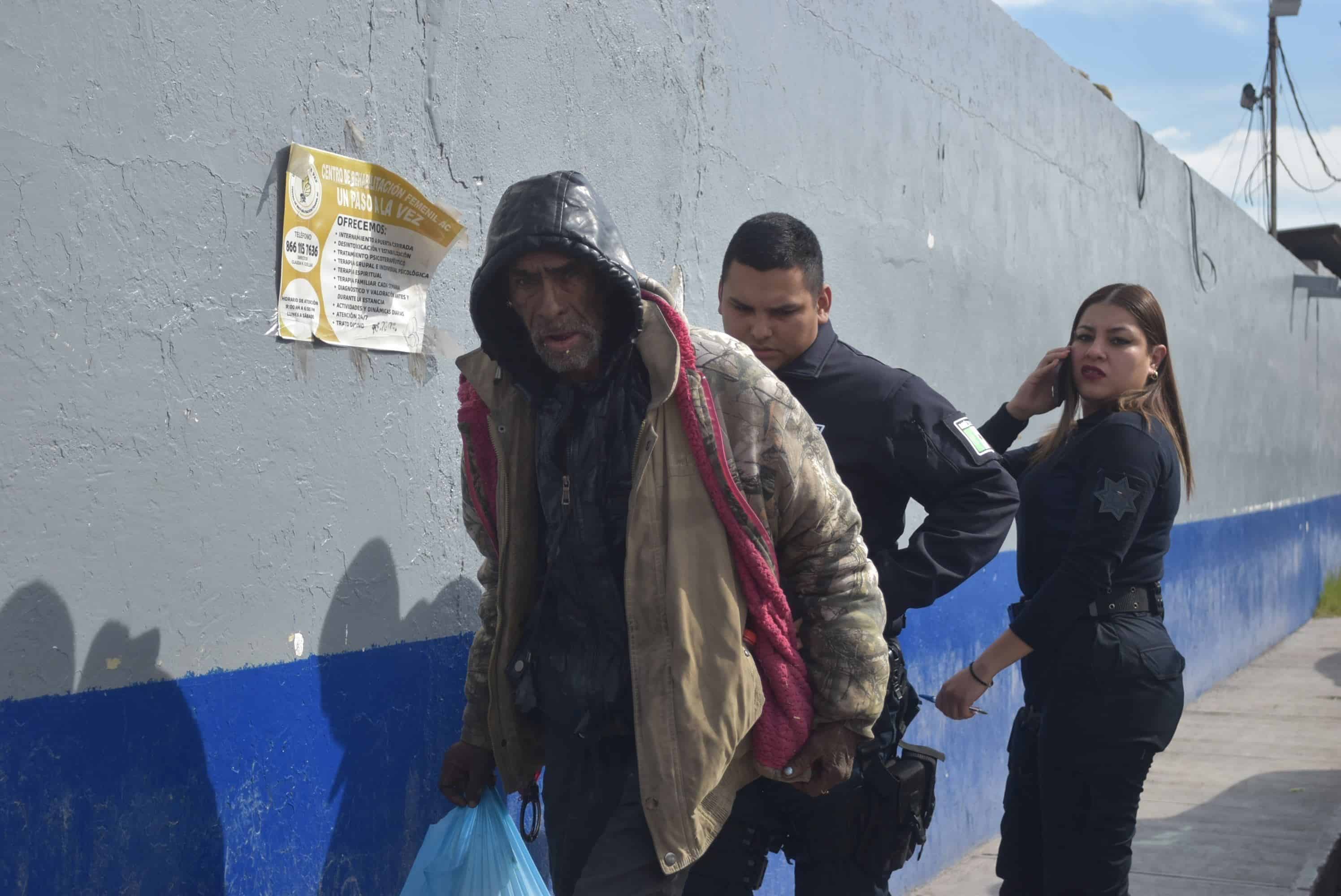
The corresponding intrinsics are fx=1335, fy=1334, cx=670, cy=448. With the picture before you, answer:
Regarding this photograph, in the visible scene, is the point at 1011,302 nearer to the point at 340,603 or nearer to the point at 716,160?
the point at 716,160

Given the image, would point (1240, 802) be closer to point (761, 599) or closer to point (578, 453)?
point (761, 599)

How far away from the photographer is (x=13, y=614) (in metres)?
2.21

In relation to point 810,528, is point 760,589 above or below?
below

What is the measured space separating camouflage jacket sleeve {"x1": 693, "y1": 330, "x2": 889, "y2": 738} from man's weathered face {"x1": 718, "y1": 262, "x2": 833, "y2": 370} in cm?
56

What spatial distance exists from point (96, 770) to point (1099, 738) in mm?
2350

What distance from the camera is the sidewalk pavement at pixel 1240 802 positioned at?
5.22 meters

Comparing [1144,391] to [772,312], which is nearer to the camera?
[772,312]

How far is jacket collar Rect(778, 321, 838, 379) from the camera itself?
3082mm

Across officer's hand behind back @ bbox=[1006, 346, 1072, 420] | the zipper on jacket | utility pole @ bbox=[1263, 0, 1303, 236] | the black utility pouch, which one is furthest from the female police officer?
utility pole @ bbox=[1263, 0, 1303, 236]

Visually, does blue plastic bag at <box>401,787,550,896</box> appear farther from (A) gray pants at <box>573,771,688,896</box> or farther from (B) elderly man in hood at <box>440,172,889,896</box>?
(A) gray pants at <box>573,771,688,896</box>

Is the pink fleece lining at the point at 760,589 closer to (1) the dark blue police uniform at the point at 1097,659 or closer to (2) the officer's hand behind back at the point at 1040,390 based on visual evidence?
(1) the dark blue police uniform at the point at 1097,659

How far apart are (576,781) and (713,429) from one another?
717 millimetres

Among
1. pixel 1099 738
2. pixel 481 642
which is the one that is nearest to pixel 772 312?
pixel 481 642

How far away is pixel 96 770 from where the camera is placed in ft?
7.60
